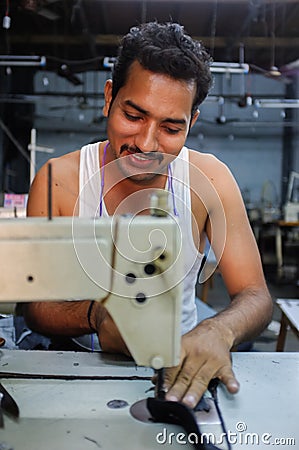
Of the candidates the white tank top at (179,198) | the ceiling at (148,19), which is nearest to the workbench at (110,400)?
the white tank top at (179,198)

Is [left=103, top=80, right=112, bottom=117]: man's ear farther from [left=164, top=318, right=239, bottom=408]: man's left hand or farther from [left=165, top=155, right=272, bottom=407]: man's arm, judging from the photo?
[left=164, top=318, right=239, bottom=408]: man's left hand

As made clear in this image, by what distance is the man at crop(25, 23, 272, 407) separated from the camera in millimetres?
Result: 948

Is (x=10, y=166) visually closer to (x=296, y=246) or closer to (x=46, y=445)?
(x=296, y=246)

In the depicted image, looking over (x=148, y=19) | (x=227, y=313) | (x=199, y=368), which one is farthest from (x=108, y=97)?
(x=148, y=19)

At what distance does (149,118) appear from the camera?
1.08m

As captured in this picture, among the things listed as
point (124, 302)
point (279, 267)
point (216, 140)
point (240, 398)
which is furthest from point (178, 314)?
point (216, 140)

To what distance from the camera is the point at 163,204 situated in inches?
28.0

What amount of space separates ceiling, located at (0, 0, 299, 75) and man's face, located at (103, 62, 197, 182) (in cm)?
400

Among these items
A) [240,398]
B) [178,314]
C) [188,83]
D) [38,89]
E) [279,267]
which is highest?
[38,89]

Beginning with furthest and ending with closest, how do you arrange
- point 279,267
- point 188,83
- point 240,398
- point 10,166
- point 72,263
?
1. point 10,166
2. point 279,267
3. point 188,83
4. point 240,398
5. point 72,263

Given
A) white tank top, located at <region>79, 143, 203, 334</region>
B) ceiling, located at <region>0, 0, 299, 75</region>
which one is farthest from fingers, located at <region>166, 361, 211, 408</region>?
ceiling, located at <region>0, 0, 299, 75</region>

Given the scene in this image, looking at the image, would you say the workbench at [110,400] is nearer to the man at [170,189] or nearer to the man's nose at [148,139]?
the man at [170,189]

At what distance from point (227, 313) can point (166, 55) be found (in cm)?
62

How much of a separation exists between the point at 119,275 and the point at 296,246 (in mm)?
6965
